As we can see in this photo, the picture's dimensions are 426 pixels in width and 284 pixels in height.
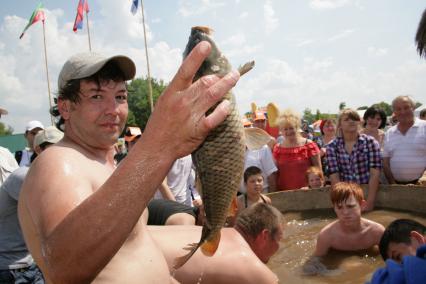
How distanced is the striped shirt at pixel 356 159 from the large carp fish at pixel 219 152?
5021 mm

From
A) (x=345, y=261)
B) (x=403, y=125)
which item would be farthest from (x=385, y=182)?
(x=345, y=261)

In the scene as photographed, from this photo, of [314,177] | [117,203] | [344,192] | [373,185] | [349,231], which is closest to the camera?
[117,203]

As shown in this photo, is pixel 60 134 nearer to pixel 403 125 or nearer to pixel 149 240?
pixel 149 240

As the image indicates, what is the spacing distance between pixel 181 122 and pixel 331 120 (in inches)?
307

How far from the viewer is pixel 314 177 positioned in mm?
6434

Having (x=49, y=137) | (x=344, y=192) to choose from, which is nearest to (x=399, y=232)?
(x=344, y=192)

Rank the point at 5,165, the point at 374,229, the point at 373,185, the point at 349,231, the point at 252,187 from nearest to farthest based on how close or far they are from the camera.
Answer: the point at 5,165, the point at 374,229, the point at 349,231, the point at 252,187, the point at 373,185

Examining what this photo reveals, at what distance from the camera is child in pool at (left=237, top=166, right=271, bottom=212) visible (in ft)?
19.0

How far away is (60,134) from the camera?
482 cm

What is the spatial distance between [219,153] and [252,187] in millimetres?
4385

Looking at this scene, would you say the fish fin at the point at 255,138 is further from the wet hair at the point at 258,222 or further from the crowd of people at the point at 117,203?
the wet hair at the point at 258,222

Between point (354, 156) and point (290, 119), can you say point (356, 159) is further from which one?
point (290, 119)

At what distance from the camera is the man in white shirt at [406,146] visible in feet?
20.1

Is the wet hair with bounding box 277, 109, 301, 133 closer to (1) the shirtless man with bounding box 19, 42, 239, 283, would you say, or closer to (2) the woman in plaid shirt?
(2) the woman in plaid shirt
